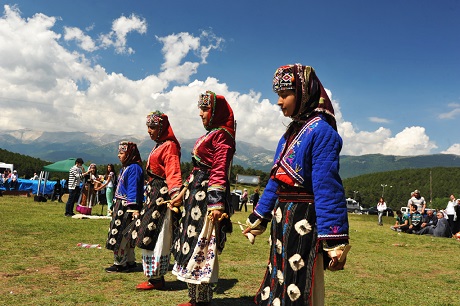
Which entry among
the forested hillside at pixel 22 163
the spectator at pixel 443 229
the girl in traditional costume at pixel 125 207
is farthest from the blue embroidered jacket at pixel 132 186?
the forested hillside at pixel 22 163

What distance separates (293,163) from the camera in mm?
2684

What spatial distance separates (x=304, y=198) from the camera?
8.67 ft

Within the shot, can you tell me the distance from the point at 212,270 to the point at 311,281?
1.97 metres

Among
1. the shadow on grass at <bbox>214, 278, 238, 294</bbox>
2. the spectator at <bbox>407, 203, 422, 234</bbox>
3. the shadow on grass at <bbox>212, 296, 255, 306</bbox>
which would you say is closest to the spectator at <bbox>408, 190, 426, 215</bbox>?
the spectator at <bbox>407, 203, 422, 234</bbox>

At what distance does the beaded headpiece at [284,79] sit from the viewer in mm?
2811

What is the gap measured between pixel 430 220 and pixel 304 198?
1868 centimetres

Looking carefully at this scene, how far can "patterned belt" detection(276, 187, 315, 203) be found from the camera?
263 centimetres

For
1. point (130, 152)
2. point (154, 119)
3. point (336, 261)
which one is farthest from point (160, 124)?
point (336, 261)

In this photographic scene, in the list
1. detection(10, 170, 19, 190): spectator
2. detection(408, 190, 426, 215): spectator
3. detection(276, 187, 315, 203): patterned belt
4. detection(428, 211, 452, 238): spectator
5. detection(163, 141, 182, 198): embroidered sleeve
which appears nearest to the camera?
detection(276, 187, 315, 203): patterned belt

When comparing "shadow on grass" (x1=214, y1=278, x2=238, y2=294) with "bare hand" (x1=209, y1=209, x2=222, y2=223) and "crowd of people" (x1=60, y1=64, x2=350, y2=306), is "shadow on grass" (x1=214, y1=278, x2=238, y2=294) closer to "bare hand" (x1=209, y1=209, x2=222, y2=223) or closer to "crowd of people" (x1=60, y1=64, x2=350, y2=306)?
"crowd of people" (x1=60, y1=64, x2=350, y2=306)

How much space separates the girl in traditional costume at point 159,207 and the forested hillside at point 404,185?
139865 mm

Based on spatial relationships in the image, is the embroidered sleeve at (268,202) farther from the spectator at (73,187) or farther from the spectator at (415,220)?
the spectator at (415,220)

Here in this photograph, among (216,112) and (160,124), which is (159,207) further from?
(216,112)

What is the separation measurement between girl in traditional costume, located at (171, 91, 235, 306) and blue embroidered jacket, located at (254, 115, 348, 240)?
4.82 feet
